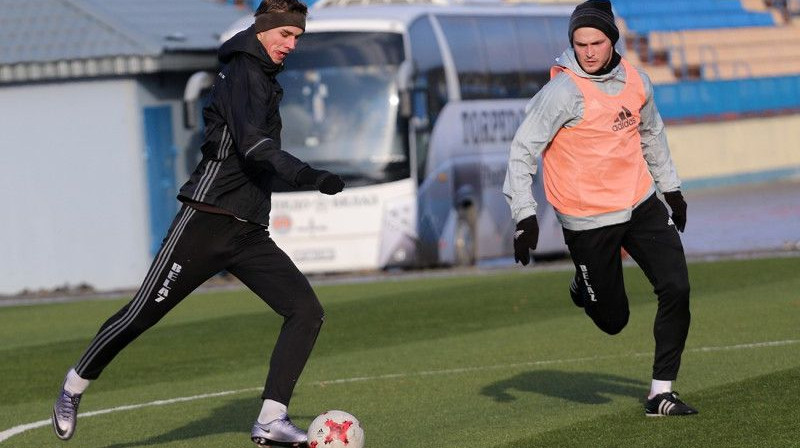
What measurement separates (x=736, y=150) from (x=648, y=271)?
3803 centimetres

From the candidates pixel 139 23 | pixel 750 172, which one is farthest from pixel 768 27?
pixel 139 23

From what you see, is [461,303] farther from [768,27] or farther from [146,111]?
[768,27]

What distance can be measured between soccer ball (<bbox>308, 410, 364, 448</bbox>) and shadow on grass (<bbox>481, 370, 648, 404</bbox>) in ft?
7.17

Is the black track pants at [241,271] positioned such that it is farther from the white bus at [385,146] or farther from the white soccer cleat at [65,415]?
the white bus at [385,146]

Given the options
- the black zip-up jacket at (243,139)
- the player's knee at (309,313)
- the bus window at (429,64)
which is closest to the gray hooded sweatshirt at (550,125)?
the player's knee at (309,313)

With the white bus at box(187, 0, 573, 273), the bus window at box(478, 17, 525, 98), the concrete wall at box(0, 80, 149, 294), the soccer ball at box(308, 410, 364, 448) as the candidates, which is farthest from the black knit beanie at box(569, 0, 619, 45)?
the concrete wall at box(0, 80, 149, 294)

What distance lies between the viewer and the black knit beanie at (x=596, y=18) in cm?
930

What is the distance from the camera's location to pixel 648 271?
969 centimetres

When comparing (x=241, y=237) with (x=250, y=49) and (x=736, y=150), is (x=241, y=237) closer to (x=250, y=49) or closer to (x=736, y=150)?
(x=250, y=49)

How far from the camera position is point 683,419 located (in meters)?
9.45

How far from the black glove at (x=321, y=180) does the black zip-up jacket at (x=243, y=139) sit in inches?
1.5

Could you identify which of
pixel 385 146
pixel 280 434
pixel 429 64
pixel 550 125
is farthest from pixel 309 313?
pixel 429 64

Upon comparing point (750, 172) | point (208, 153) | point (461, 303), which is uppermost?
point (208, 153)

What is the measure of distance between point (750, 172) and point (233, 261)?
129 ft
